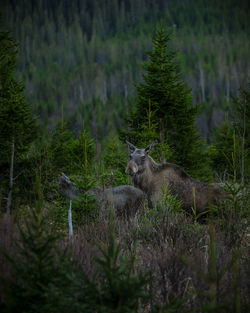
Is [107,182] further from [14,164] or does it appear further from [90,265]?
[90,265]

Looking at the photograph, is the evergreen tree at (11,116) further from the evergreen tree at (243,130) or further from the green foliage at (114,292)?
the green foliage at (114,292)

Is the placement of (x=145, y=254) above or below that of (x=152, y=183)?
above

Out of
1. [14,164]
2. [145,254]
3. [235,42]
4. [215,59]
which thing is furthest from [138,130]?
[235,42]

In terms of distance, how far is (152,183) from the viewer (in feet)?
24.7

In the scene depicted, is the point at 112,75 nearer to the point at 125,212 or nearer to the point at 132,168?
the point at 132,168

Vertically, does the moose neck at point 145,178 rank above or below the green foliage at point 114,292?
below

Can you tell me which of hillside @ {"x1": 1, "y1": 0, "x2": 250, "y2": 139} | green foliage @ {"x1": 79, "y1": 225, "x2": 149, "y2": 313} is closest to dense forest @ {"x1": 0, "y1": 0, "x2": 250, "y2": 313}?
green foliage @ {"x1": 79, "y1": 225, "x2": 149, "y2": 313}

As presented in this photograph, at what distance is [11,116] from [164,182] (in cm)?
427

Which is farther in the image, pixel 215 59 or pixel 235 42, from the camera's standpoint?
pixel 235 42

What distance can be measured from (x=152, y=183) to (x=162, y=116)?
6.45 m

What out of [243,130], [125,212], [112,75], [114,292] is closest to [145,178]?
[125,212]

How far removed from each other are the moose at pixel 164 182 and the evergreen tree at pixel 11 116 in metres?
2.99

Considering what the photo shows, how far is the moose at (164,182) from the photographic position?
6.71m

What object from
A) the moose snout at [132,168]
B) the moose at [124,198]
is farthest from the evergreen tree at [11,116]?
the moose snout at [132,168]
